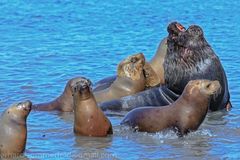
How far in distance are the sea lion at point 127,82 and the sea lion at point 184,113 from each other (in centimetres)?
201

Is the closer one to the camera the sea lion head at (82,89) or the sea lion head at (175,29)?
the sea lion head at (82,89)

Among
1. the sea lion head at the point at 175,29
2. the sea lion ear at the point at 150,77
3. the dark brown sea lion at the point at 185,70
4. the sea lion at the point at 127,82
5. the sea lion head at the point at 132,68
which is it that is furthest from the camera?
the sea lion ear at the point at 150,77

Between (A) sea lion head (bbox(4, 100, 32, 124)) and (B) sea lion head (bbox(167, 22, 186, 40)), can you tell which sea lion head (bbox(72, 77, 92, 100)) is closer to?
(A) sea lion head (bbox(4, 100, 32, 124))

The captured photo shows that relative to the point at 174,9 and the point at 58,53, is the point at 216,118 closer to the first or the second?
the point at 58,53

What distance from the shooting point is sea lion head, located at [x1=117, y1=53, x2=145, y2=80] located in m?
12.5

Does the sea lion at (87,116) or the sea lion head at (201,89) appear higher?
the sea lion head at (201,89)

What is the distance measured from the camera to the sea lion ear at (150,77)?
41.4 ft

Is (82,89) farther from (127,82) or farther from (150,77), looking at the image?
(150,77)

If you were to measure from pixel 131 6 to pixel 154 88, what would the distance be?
15.7 m

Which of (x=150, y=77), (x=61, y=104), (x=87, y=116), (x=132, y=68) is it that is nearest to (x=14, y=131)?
(x=87, y=116)

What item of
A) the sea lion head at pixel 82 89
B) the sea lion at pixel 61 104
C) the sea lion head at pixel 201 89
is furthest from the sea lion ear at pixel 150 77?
the sea lion head at pixel 82 89

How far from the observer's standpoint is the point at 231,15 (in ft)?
80.3

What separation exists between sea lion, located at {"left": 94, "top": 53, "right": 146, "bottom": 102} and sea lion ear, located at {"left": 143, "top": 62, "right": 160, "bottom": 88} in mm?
82

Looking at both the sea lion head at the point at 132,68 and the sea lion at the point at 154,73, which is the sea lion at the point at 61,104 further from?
the sea lion head at the point at 132,68
